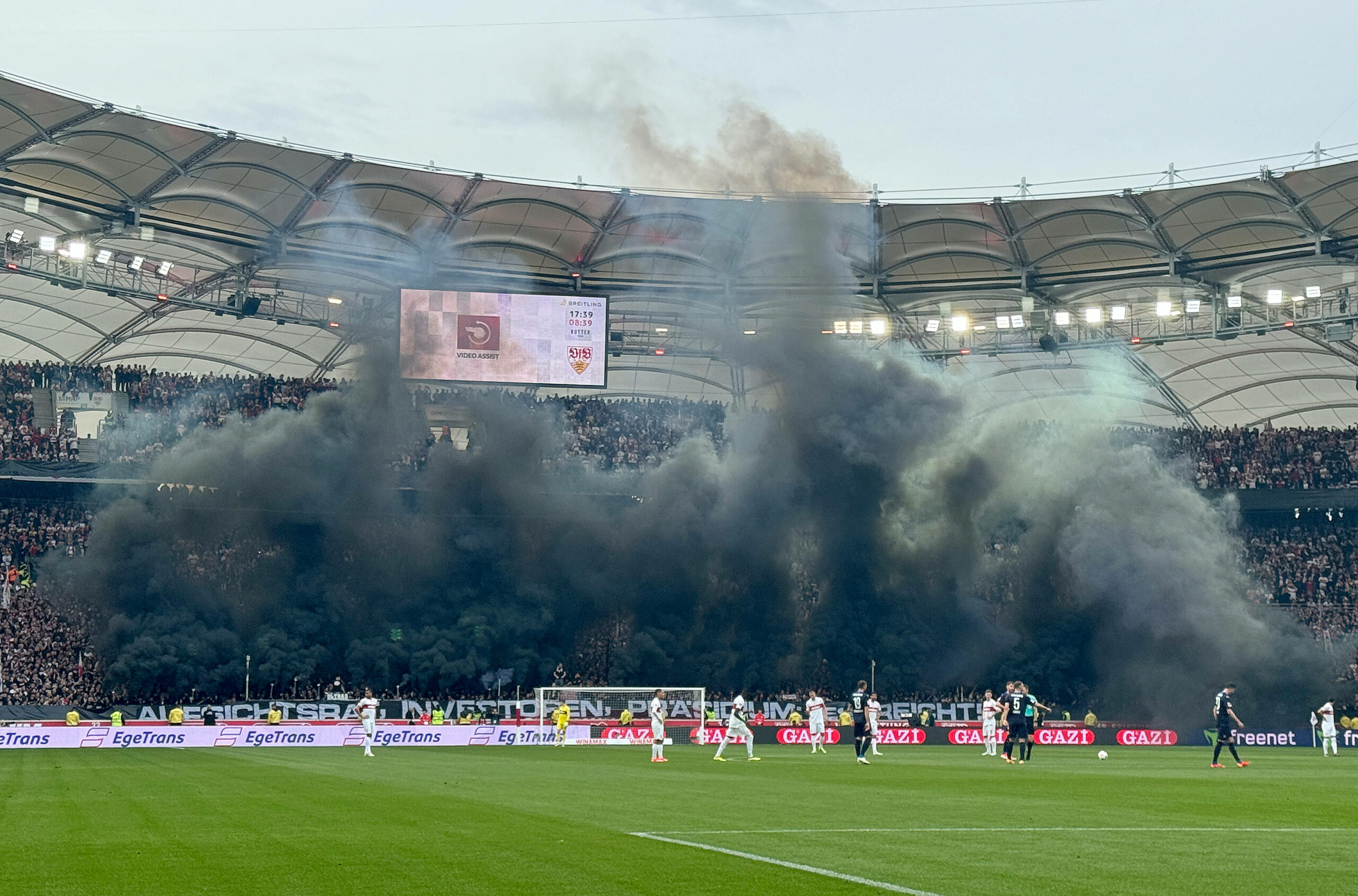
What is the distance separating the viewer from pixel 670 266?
6406 centimetres

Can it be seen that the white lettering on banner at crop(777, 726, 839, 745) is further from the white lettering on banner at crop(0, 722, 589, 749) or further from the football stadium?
the white lettering on banner at crop(0, 722, 589, 749)

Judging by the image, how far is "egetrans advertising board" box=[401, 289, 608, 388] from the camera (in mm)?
60562

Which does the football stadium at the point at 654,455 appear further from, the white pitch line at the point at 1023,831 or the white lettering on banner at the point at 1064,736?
the white pitch line at the point at 1023,831

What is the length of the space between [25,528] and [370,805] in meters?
47.2

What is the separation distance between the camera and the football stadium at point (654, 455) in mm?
53469

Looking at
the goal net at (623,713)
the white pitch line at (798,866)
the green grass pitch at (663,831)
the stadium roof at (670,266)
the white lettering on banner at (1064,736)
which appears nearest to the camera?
the white pitch line at (798,866)

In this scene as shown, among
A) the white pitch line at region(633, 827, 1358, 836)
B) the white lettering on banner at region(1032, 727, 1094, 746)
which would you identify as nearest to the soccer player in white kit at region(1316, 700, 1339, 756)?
the white lettering on banner at region(1032, 727, 1094, 746)

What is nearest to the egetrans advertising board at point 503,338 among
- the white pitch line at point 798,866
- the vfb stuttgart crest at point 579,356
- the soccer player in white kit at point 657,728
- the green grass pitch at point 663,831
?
the vfb stuttgart crest at point 579,356

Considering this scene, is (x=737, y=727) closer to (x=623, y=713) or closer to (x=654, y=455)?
(x=623, y=713)

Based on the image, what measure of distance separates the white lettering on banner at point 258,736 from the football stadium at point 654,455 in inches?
8.4

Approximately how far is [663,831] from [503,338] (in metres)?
47.9

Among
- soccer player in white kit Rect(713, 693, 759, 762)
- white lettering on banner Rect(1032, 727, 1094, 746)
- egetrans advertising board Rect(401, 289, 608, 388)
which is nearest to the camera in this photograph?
soccer player in white kit Rect(713, 693, 759, 762)

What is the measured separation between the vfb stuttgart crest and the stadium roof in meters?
5.19

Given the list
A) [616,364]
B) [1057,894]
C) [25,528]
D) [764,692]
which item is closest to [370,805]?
[1057,894]
